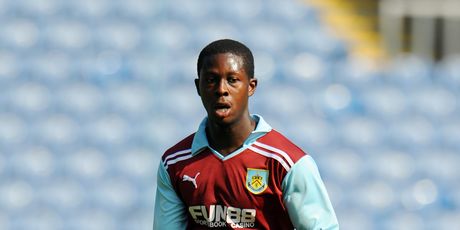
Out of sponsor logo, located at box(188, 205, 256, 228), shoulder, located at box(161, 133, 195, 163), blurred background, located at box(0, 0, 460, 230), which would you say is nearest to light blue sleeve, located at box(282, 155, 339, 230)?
sponsor logo, located at box(188, 205, 256, 228)

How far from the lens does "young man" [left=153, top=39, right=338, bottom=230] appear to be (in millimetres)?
3564

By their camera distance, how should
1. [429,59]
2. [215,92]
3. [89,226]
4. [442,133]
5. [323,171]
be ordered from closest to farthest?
1. [215,92]
2. [89,226]
3. [323,171]
4. [442,133]
5. [429,59]

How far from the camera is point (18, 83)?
9625 mm

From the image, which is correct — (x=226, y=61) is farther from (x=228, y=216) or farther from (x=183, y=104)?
(x=183, y=104)

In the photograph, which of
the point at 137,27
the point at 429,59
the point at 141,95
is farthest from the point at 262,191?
the point at 429,59

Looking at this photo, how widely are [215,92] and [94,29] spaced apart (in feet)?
21.7

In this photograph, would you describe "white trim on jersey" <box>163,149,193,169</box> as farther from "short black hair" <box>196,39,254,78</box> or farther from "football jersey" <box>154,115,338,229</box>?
"short black hair" <box>196,39,254,78</box>

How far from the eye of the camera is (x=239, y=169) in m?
3.62

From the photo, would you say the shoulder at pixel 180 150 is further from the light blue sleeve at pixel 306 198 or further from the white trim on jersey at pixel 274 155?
the light blue sleeve at pixel 306 198

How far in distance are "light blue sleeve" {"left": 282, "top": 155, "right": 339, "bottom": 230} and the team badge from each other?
0.07m

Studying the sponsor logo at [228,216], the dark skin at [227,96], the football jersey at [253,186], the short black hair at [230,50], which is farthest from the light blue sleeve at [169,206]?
the short black hair at [230,50]

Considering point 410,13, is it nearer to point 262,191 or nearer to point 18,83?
point 18,83

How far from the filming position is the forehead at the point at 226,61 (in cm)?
355

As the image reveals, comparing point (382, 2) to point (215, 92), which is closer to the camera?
point (215, 92)
